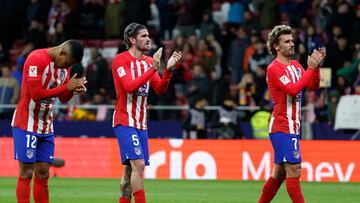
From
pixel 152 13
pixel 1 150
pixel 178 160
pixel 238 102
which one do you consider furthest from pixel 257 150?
pixel 152 13

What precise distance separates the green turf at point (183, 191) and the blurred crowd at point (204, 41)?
4.04 m

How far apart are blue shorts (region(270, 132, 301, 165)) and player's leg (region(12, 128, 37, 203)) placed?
9.74 feet

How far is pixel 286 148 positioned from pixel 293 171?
0.29 m

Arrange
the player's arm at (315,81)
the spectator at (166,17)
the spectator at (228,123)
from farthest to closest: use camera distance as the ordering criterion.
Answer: the spectator at (166,17) < the spectator at (228,123) < the player's arm at (315,81)

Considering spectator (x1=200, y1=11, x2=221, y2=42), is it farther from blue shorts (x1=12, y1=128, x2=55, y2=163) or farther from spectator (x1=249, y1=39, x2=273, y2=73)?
blue shorts (x1=12, y1=128, x2=55, y2=163)

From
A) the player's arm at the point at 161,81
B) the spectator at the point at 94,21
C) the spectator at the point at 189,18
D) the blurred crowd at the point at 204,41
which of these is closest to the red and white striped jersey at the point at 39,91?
the player's arm at the point at 161,81

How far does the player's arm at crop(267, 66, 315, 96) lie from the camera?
12.6 m

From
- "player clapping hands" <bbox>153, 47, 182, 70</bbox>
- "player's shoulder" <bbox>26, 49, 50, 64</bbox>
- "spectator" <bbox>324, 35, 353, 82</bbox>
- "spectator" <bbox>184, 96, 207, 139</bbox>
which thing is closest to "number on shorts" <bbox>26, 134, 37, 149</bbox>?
"player's shoulder" <bbox>26, 49, 50, 64</bbox>

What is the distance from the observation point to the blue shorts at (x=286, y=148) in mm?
12742

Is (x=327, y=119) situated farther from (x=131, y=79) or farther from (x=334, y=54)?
(x=131, y=79)

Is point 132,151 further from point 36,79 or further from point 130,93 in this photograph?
point 36,79

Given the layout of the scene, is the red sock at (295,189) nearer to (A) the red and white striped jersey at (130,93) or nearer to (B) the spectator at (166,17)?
(A) the red and white striped jersey at (130,93)

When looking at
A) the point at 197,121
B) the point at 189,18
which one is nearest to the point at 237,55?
the point at 189,18

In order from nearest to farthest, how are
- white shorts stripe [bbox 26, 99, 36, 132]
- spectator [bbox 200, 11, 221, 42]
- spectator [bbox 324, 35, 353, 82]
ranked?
white shorts stripe [bbox 26, 99, 36, 132] < spectator [bbox 324, 35, 353, 82] < spectator [bbox 200, 11, 221, 42]
